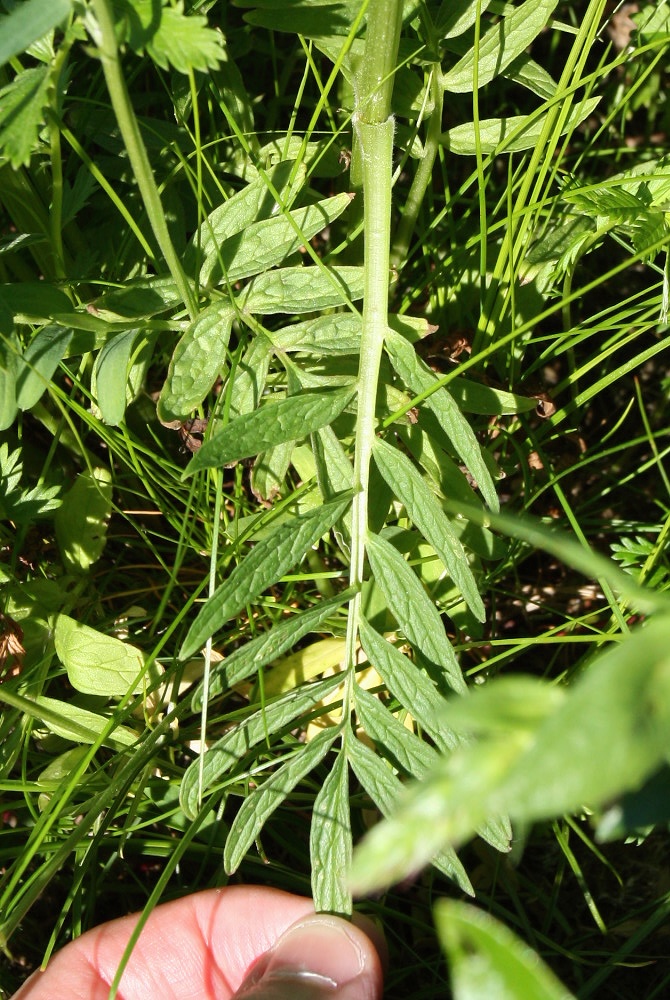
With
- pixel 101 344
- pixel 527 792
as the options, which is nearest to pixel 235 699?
pixel 101 344

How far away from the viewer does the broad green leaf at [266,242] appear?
3.85ft

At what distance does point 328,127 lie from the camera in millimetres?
1480

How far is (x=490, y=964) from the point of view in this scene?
47cm

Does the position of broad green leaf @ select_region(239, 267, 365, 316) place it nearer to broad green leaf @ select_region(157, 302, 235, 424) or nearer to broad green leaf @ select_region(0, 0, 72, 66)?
broad green leaf @ select_region(157, 302, 235, 424)

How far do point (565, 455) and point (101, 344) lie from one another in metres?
0.92

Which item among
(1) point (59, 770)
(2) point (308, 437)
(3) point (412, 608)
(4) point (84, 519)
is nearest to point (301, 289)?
(2) point (308, 437)

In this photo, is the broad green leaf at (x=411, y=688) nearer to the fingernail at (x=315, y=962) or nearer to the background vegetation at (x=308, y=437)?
the background vegetation at (x=308, y=437)

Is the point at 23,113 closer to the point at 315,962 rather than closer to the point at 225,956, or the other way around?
the point at 315,962

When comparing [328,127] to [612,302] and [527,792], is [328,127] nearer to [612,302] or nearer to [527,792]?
[612,302]

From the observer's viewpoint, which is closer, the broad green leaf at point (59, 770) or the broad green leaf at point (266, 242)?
the broad green leaf at point (266, 242)

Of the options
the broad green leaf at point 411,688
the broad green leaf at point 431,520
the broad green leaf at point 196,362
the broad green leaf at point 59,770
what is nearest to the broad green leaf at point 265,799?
the broad green leaf at point 411,688

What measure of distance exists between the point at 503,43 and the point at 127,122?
26.5 inches

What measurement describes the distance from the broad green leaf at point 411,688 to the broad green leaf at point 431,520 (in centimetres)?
11

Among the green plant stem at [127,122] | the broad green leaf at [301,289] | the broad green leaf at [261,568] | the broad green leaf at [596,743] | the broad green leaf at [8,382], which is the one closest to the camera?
the broad green leaf at [596,743]
